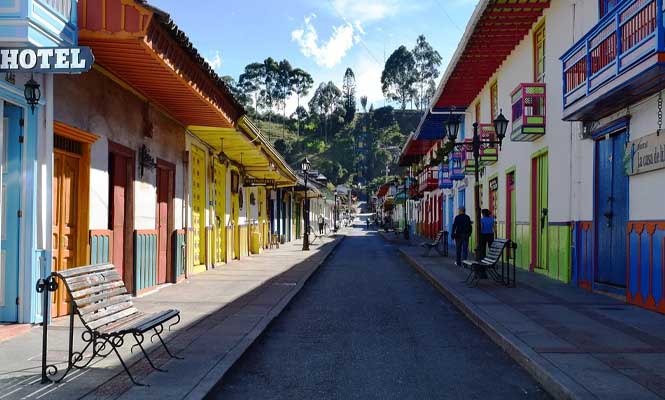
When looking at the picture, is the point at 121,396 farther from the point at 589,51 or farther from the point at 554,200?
the point at 554,200

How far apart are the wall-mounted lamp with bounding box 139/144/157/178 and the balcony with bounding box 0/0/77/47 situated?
3.85 meters

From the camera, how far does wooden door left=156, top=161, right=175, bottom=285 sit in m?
12.6

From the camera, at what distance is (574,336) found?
733 cm

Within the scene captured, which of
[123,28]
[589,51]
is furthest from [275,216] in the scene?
[123,28]

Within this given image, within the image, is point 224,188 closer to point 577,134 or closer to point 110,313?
point 577,134

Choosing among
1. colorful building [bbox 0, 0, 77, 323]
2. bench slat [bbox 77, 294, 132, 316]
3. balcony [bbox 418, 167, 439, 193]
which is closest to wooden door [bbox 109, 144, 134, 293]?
colorful building [bbox 0, 0, 77, 323]

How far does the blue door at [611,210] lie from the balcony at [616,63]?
0.69m

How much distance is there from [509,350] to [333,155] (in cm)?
13149

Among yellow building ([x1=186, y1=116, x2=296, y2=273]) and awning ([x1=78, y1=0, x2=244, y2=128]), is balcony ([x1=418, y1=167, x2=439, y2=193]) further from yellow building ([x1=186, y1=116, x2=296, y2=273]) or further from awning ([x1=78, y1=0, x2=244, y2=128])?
awning ([x1=78, y1=0, x2=244, y2=128])

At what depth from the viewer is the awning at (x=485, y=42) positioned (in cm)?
1456

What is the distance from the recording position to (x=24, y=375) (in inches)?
212

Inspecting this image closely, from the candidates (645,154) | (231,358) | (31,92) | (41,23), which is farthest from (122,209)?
(645,154)

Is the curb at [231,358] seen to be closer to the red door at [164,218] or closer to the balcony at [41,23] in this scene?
the red door at [164,218]

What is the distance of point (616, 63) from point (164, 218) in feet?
28.8
